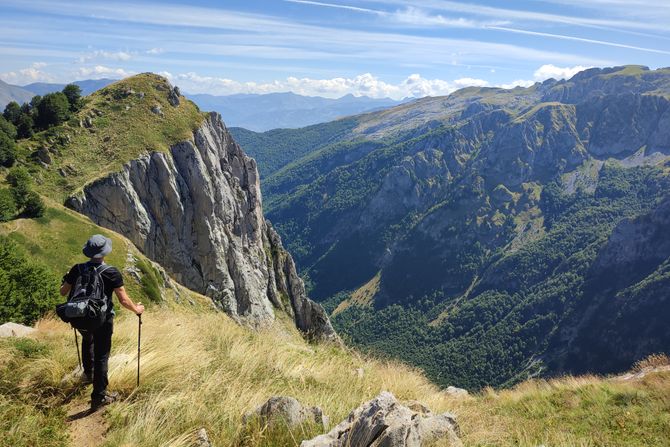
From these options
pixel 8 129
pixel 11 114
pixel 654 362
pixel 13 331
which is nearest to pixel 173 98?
pixel 11 114

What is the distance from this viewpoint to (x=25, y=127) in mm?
56938

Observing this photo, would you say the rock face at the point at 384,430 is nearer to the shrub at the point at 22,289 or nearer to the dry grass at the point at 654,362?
the dry grass at the point at 654,362

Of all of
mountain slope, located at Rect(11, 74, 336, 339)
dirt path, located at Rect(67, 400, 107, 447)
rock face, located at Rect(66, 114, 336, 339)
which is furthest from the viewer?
rock face, located at Rect(66, 114, 336, 339)

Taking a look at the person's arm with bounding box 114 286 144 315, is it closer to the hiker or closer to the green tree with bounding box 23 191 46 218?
the hiker

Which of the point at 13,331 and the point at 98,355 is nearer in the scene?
the point at 98,355

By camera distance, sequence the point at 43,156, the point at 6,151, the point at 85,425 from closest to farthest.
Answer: the point at 85,425, the point at 6,151, the point at 43,156

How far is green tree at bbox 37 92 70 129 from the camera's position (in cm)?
5894

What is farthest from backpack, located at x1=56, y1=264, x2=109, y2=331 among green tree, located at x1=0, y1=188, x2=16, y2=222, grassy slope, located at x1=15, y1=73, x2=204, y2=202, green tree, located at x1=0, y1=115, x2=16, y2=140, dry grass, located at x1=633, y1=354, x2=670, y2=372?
green tree, located at x1=0, y1=115, x2=16, y2=140

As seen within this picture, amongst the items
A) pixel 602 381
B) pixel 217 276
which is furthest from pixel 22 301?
pixel 217 276

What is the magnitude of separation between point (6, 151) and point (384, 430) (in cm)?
5506

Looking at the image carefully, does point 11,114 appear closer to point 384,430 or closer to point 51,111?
point 51,111

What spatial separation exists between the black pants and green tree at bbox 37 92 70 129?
62055mm

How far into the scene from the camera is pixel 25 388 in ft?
29.1

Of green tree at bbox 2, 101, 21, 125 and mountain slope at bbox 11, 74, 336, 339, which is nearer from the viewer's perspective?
mountain slope at bbox 11, 74, 336, 339
